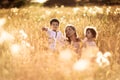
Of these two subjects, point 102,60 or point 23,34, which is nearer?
point 102,60

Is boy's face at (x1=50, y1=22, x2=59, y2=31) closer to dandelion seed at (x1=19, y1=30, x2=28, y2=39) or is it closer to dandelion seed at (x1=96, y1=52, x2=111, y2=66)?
dandelion seed at (x1=19, y1=30, x2=28, y2=39)

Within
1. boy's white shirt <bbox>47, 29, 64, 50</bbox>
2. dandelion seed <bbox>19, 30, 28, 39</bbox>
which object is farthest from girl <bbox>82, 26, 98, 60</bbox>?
dandelion seed <bbox>19, 30, 28, 39</bbox>

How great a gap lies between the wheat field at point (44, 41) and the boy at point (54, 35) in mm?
27

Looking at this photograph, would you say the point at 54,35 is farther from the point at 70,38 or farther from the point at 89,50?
the point at 89,50

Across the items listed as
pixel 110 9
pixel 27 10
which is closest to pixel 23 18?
pixel 27 10

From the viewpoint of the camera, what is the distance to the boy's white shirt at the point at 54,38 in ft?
8.19

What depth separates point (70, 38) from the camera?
2.52 m

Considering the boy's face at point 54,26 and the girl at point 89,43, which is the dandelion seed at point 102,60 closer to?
the girl at point 89,43

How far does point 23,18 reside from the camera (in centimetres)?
262

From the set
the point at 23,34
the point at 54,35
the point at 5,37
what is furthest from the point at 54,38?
the point at 5,37

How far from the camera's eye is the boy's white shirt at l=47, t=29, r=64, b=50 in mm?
2495

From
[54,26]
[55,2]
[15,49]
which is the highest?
[55,2]

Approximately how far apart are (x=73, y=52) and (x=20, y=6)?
1.55 feet

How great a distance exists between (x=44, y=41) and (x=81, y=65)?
272mm
